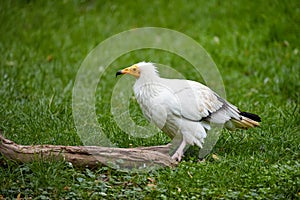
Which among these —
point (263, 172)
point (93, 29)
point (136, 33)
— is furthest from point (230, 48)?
point (263, 172)

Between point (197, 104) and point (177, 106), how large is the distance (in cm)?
26

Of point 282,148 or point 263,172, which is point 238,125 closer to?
point 282,148

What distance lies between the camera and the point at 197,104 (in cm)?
543

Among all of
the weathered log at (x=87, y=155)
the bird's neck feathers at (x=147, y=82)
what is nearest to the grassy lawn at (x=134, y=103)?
the weathered log at (x=87, y=155)

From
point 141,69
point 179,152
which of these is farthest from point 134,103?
point 179,152

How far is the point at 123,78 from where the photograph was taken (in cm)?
841

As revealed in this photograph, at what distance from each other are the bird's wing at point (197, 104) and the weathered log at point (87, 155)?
50 cm

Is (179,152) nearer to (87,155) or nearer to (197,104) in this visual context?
(197,104)

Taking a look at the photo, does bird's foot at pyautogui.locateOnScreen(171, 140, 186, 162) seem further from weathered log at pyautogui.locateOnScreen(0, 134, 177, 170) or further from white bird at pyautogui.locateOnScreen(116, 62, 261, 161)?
weathered log at pyautogui.locateOnScreen(0, 134, 177, 170)

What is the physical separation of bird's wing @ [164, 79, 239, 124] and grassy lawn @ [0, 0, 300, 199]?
0.41 metres

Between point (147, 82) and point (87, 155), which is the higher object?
point (147, 82)

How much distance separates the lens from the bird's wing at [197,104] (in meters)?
5.36

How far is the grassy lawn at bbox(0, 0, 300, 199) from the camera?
16.1ft

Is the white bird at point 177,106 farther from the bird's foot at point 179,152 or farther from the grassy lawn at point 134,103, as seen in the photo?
the grassy lawn at point 134,103
